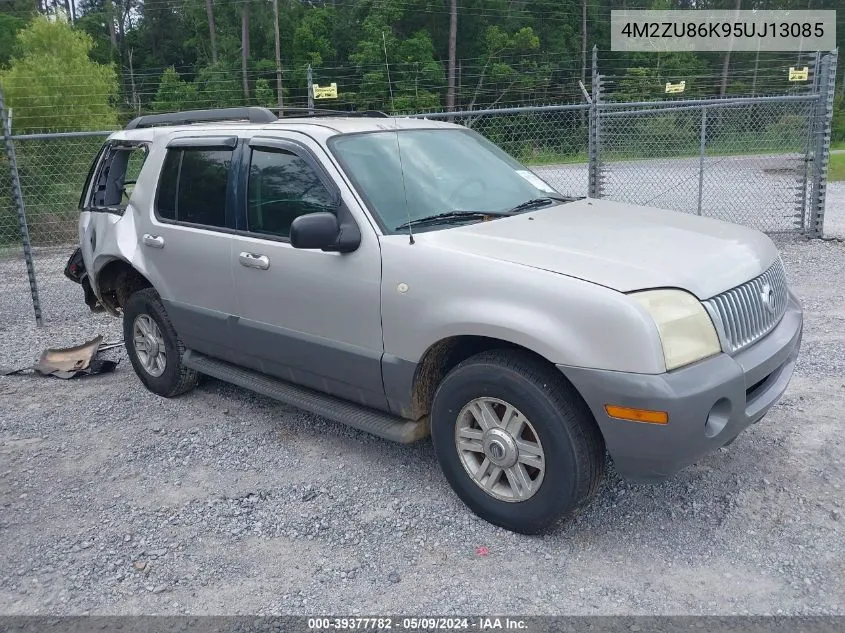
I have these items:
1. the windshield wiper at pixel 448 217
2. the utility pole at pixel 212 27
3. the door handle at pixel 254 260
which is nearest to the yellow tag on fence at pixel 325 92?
the door handle at pixel 254 260

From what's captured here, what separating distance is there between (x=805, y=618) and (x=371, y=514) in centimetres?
201

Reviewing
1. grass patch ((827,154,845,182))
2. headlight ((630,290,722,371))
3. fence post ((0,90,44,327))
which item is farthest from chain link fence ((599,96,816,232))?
headlight ((630,290,722,371))

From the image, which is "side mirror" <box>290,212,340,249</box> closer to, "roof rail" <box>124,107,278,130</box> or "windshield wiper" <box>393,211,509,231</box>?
"windshield wiper" <box>393,211,509,231</box>

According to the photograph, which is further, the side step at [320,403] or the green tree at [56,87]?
the green tree at [56,87]

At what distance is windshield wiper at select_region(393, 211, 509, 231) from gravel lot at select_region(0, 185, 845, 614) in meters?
1.42

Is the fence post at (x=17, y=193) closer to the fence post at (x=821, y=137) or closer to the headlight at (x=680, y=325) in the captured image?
the headlight at (x=680, y=325)

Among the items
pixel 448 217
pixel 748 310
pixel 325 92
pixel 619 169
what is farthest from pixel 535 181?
pixel 619 169

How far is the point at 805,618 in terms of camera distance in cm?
297

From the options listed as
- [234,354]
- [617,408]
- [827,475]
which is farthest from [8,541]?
[827,475]

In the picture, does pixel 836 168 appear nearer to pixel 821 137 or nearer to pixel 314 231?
pixel 821 137

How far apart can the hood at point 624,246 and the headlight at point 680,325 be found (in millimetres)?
52

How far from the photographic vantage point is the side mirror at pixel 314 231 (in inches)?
148

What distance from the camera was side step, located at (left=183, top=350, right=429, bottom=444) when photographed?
402 centimetres

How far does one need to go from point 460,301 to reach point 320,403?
129cm
